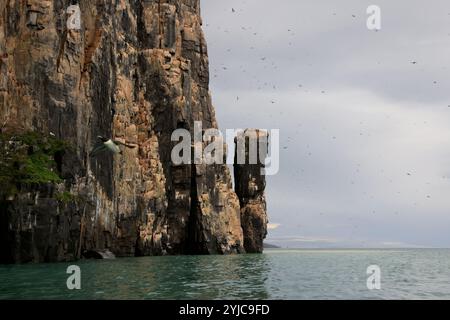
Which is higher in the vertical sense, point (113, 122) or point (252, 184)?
point (113, 122)

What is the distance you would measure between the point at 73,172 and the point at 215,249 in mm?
33775

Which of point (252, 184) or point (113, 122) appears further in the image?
point (252, 184)

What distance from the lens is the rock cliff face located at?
5488cm

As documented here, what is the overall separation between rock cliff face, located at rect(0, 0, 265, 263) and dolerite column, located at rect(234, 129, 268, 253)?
3285 mm

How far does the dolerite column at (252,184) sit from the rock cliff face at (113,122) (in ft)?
10.8

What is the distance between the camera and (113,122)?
75.0 m

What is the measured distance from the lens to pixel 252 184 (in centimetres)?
10650

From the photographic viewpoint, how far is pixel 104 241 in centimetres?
6731

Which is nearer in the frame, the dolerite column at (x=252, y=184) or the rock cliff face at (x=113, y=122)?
the rock cliff face at (x=113, y=122)

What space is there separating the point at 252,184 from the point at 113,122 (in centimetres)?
3891

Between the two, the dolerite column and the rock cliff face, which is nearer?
the rock cliff face

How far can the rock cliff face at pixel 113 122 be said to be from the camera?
180ft

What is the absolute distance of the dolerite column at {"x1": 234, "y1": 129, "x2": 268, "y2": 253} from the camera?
10462cm
